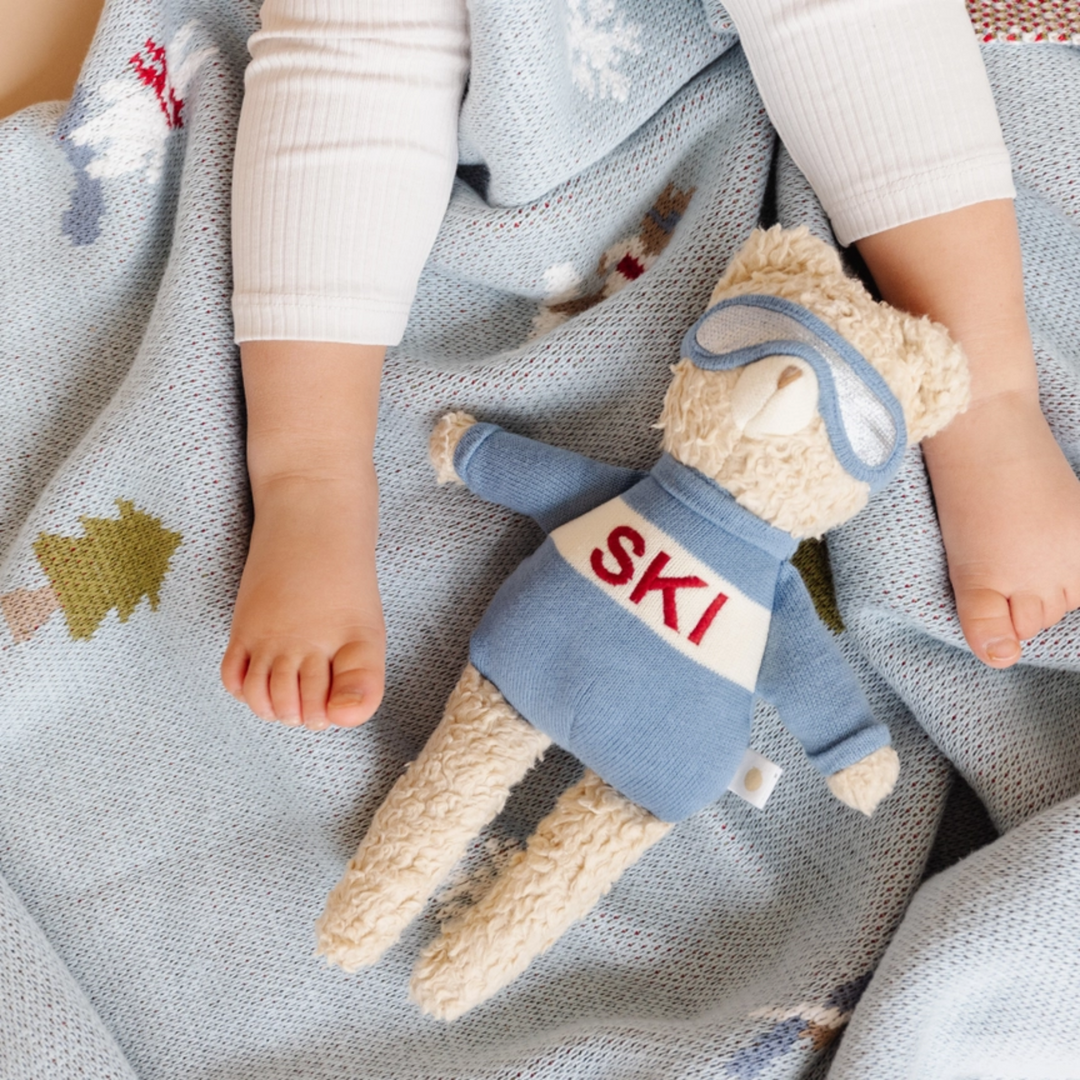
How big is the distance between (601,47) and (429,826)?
576 millimetres

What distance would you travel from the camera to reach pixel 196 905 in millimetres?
722

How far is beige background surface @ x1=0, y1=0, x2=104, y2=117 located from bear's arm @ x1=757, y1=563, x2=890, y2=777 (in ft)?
2.61

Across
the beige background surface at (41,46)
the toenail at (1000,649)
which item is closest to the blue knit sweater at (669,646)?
the toenail at (1000,649)

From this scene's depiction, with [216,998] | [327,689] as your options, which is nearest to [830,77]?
[327,689]

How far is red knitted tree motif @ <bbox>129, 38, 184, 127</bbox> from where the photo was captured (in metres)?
0.81

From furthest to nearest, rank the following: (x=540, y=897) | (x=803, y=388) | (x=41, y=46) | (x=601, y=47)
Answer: (x=41, y=46), (x=601, y=47), (x=540, y=897), (x=803, y=388)

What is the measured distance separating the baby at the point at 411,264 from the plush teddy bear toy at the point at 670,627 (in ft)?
0.33

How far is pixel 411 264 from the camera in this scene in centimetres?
74

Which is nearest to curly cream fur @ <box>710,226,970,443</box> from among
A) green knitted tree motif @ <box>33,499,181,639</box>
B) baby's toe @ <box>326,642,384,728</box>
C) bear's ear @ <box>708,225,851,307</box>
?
bear's ear @ <box>708,225,851,307</box>

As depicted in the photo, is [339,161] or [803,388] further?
[339,161]

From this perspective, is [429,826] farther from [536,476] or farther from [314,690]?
[536,476]

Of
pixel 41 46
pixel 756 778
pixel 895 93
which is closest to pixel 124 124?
pixel 41 46

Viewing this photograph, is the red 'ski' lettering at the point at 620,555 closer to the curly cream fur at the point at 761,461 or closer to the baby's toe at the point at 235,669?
the curly cream fur at the point at 761,461

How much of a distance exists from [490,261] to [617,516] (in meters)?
0.27
